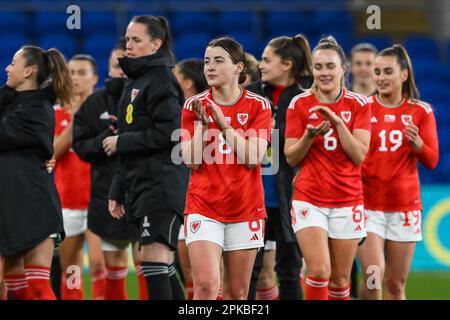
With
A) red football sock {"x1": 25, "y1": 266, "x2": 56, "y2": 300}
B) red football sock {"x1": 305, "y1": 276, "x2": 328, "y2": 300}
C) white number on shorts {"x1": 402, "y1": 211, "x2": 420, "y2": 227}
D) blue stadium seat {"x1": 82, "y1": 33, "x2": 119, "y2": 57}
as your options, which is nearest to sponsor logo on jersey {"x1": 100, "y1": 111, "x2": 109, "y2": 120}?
red football sock {"x1": 25, "y1": 266, "x2": 56, "y2": 300}

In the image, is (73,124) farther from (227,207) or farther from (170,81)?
(227,207)

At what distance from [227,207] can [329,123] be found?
0.88 m

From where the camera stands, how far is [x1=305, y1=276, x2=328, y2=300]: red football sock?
19.3 ft

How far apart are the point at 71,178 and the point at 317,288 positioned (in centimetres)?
283

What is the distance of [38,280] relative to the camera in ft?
19.4

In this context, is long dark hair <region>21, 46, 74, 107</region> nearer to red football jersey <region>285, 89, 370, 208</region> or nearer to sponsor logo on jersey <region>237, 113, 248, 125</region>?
sponsor logo on jersey <region>237, 113, 248, 125</region>

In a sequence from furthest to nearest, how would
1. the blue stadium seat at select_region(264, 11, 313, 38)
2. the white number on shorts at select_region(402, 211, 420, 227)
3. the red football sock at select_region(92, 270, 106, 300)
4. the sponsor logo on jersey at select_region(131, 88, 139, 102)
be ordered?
the blue stadium seat at select_region(264, 11, 313, 38), the red football sock at select_region(92, 270, 106, 300), the white number on shorts at select_region(402, 211, 420, 227), the sponsor logo on jersey at select_region(131, 88, 139, 102)

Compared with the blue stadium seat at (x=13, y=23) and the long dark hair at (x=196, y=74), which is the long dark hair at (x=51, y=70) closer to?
the long dark hair at (x=196, y=74)

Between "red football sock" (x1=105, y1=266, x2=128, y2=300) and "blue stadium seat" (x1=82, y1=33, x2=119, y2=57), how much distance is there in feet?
25.0

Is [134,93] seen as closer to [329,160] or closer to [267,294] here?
[329,160]

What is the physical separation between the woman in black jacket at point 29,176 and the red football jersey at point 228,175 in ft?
3.35

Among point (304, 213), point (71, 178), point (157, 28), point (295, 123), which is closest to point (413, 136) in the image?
point (295, 123)

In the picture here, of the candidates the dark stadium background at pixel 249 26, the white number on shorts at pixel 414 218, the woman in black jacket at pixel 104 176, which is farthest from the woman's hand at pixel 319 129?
the dark stadium background at pixel 249 26
